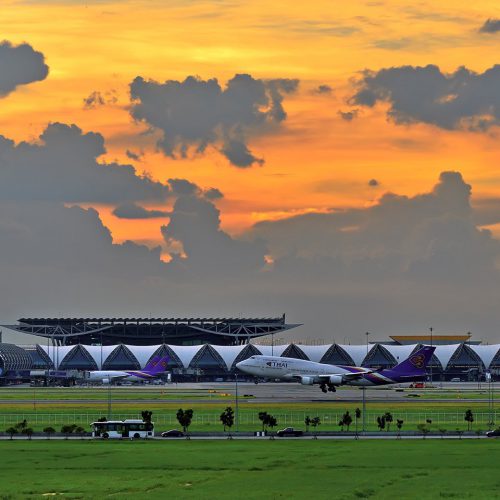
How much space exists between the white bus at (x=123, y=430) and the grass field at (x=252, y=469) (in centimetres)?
573

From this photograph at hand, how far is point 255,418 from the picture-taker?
499 ft

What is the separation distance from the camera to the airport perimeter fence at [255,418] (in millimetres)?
143312

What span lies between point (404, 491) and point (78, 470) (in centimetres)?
2655

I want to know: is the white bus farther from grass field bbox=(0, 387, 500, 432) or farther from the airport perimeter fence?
the airport perimeter fence

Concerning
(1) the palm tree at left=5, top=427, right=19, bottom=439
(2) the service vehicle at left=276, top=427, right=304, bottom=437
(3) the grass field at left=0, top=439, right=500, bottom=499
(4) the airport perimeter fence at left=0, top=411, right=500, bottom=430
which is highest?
(4) the airport perimeter fence at left=0, top=411, right=500, bottom=430

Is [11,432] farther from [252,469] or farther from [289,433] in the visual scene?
[252,469]

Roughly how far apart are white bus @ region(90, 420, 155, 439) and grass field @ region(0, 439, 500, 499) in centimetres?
573

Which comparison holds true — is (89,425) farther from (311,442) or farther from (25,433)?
(311,442)

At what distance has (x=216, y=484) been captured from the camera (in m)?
82.6

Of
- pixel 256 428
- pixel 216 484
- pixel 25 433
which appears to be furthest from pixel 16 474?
pixel 256 428

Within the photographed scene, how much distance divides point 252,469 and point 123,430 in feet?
115

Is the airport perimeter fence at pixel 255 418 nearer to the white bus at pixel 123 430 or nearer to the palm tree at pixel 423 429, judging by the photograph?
the palm tree at pixel 423 429

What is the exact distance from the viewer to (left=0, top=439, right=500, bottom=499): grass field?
78.9 m

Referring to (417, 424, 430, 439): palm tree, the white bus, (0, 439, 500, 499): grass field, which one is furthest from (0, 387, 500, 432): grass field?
(0, 439, 500, 499): grass field
